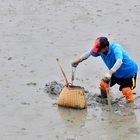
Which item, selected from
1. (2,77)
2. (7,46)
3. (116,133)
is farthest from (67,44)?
(116,133)

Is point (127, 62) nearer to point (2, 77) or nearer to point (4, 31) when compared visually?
point (2, 77)

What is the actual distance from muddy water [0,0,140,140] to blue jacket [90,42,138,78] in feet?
1.58

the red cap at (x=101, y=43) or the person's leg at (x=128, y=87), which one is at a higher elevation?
the red cap at (x=101, y=43)

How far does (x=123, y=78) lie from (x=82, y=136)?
162 cm

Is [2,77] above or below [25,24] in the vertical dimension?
below

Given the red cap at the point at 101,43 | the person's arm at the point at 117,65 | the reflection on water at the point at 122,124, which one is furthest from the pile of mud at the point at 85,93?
the red cap at the point at 101,43

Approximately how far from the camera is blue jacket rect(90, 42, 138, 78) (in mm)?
7375

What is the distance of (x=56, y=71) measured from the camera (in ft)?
Answer: 29.9

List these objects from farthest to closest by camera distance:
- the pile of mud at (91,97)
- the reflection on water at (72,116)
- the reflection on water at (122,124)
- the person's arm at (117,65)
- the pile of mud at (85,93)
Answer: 1. the pile of mud at (85,93)
2. the pile of mud at (91,97)
3. the person's arm at (117,65)
4. the reflection on water at (72,116)
5. the reflection on water at (122,124)

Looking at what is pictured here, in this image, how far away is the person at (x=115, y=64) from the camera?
725cm

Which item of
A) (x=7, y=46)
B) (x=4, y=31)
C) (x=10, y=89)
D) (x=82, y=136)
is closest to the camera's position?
(x=82, y=136)

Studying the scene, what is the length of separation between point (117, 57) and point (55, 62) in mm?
2494

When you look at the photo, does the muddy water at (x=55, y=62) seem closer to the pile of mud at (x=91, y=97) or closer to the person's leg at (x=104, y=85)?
the pile of mud at (x=91, y=97)

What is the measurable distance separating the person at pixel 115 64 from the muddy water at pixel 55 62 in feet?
1.03
